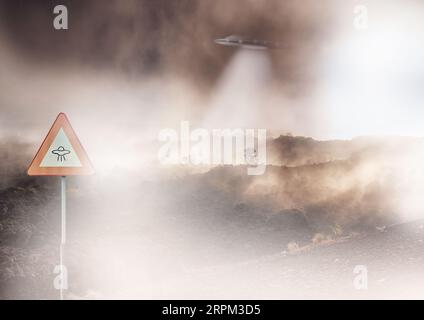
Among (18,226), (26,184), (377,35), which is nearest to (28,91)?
(26,184)

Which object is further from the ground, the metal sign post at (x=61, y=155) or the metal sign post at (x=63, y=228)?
the metal sign post at (x=61, y=155)

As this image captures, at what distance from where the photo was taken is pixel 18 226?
496 centimetres

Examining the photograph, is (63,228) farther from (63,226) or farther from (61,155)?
(61,155)

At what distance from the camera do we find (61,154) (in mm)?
4426

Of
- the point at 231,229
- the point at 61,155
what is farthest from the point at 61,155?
the point at 231,229

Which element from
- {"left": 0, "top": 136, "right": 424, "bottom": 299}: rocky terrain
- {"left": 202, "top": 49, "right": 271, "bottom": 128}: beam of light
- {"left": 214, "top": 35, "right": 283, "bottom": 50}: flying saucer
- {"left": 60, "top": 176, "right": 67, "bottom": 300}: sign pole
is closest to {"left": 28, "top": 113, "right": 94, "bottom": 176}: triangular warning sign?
{"left": 60, "top": 176, "right": 67, "bottom": 300}: sign pole

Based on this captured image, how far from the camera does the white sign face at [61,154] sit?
441 cm

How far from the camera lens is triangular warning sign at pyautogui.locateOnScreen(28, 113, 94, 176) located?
441cm

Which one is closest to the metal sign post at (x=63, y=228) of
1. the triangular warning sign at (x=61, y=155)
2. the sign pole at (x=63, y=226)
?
the sign pole at (x=63, y=226)

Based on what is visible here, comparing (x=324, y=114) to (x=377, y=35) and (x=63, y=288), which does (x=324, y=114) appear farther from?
(x=63, y=288)

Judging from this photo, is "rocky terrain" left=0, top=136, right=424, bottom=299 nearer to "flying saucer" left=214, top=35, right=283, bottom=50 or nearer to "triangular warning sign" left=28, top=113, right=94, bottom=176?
"triangular warning sign" left=28, top=113, right=94, bottom=176

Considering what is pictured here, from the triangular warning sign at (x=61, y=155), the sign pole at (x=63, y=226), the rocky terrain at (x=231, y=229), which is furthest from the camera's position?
the rocky terrain at (x=231, y=229)

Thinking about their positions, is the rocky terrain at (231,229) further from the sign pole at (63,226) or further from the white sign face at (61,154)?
the white sign face at (61,154)

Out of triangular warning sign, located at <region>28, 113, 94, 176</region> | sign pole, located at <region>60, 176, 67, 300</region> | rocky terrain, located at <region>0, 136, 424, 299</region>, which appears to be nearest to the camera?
triangular warning sign, located at <region>28, 113, 94, 176</region>
